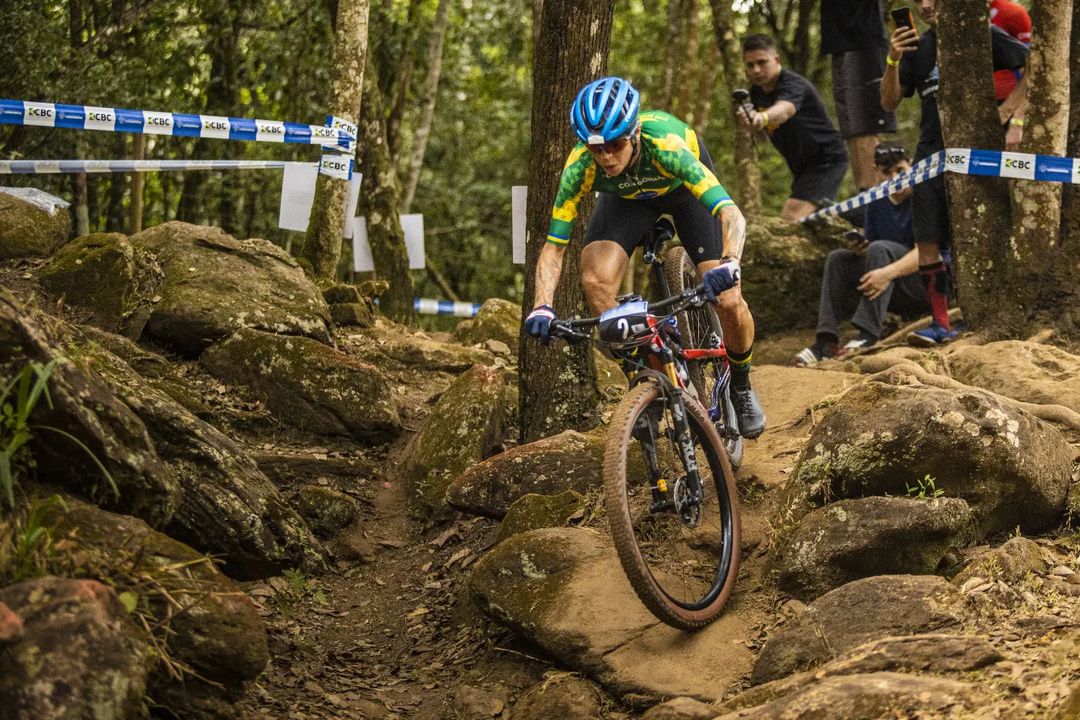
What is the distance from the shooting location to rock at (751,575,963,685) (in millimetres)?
4461

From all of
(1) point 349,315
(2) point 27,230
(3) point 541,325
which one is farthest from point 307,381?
(3) point 541,325

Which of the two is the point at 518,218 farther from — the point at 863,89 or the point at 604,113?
the point at 863,89

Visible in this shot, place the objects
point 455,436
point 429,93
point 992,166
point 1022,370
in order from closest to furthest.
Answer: point 1022,370 → point 455,436 → point 992,166 → point 429,93

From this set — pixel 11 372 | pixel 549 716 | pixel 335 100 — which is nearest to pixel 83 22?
pixel 335 100

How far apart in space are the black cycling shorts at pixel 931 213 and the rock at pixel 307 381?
A: 4794mm

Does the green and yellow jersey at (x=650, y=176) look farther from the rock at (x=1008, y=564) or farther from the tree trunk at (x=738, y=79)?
the tree trunk at (x=738, y=79)

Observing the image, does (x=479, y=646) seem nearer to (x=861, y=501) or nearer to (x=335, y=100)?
(x=861, y=501)

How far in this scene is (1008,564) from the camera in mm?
4914

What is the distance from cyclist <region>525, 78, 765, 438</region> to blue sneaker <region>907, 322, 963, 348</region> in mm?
3312

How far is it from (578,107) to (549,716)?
284 cm

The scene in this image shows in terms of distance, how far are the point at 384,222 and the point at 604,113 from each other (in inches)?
277

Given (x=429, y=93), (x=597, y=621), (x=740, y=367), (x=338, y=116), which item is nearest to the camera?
(x=597, y=621)

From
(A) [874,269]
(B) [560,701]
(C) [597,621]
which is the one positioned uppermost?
(A) [874,269]

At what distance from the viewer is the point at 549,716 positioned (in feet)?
16.0
